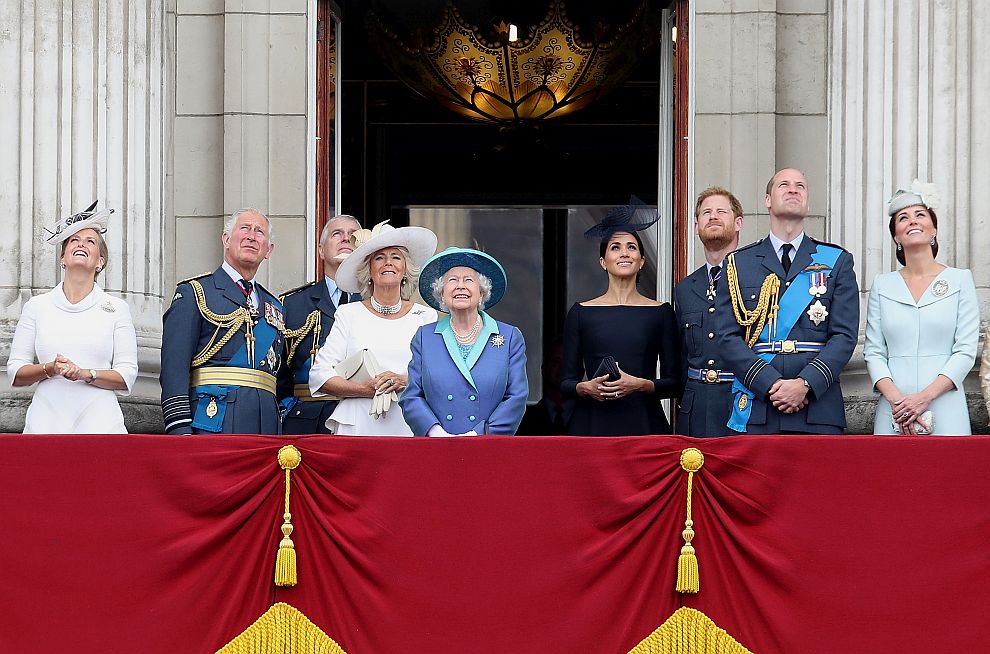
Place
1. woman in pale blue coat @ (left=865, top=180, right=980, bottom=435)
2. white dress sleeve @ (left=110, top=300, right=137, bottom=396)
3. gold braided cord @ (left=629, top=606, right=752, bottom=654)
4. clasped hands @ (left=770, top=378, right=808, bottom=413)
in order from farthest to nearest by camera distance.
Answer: white dress sleeve @ (left=110, top=300, right=137, bottom=396), woman in pale blue coat @ (left=865, top=180, right=980, bottom=435), clasped hands @ (left=770, top=378, right=808, bottom=413), gold braided cord @ (left=629, top=606, right=752, bottom=654)

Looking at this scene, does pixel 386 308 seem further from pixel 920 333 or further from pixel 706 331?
pixel 920 333

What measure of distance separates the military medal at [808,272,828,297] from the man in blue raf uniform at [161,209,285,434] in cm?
255

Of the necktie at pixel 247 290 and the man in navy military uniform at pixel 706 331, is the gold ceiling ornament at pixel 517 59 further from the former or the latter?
the necktie at pixel 247 290

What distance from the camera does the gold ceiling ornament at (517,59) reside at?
42.9 ft

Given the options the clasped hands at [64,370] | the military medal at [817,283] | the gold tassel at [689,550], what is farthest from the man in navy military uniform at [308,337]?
the military medal at [817,283]

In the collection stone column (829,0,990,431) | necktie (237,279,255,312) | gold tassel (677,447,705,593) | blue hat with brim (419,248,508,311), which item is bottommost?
gold tassel (677,447,705,593)

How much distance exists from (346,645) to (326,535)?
448 millimetres

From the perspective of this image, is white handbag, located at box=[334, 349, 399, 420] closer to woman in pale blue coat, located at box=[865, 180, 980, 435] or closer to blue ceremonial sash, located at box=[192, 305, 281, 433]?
blue ceremonial sash, located at box=[192, 305, 281, 433]

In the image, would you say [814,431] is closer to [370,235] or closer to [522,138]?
[370,235]

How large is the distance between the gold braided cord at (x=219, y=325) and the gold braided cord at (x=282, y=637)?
1.53 m

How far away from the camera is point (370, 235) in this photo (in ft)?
27.2

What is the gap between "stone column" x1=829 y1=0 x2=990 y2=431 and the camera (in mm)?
9219

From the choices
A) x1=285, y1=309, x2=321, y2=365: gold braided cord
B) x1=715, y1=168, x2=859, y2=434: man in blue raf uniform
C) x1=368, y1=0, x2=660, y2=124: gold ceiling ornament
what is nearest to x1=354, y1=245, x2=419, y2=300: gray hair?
x1=285, y1=309, x2=321, y2=365: gold braided cord

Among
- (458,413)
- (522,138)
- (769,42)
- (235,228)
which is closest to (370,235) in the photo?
(235,228)
